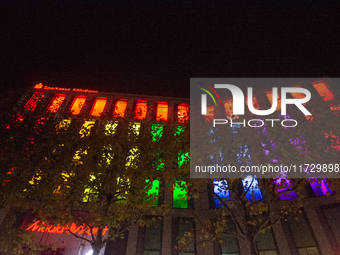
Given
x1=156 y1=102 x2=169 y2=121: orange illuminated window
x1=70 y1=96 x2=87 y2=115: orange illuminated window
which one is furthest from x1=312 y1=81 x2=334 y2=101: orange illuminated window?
x1=70 y1=96 x2=87 y2=115: orange illuminated window

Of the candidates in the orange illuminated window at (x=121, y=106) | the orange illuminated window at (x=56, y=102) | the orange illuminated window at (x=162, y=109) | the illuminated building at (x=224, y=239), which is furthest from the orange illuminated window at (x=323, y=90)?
the orange illuminated window at (x=56, y=102)

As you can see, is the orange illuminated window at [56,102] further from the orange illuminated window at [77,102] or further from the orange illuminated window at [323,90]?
the orange illuminated window at [323,90]

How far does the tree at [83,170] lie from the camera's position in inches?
530

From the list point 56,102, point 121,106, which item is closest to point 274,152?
point 121,106

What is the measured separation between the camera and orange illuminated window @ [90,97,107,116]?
2694 cm

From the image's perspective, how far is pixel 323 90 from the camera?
2484 cm

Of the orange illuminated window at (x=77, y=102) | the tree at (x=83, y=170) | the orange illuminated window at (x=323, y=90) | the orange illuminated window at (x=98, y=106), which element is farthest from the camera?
the orange illuminated window at (x=77, y=102)

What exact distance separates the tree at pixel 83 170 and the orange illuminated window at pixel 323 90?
19461 mm

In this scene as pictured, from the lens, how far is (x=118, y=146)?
53.0ft

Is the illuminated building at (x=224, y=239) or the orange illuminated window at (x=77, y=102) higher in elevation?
the orange illuminated window at (x=77, y=102)

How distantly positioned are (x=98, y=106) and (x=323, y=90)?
28995mm

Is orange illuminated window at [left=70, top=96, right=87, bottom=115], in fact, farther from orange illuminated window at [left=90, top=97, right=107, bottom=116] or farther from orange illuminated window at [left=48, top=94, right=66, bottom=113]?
orange illuminated window at [left=90, top=97, right=107, bottom=116]

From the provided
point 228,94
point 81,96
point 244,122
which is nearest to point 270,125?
point 244,122

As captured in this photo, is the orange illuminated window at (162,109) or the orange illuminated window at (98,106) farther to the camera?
the orange illuminated window at (162,109)
